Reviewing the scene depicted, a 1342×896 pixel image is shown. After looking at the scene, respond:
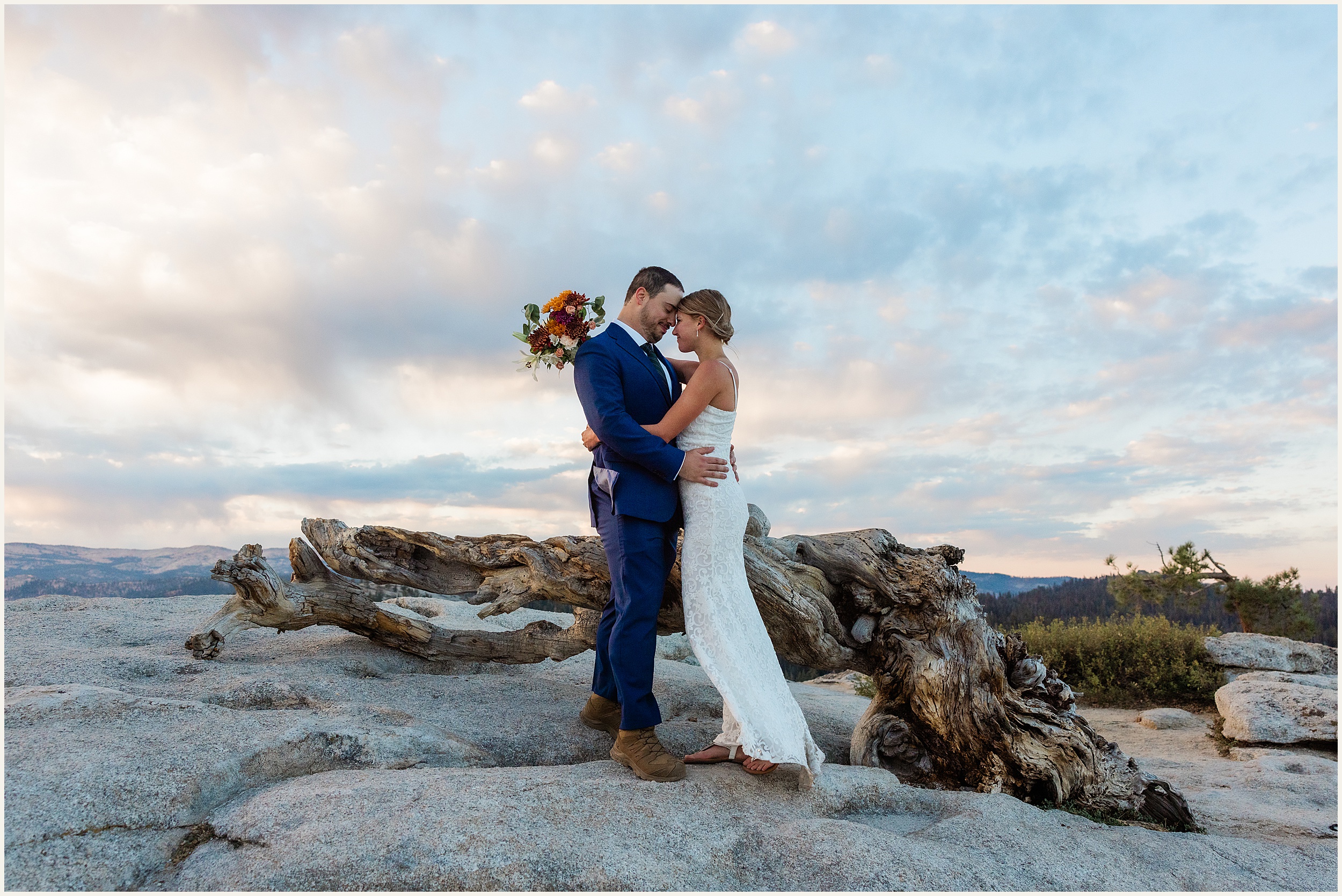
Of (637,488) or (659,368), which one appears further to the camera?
(659,368)

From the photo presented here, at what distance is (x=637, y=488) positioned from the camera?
4.98 meters

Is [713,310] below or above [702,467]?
above

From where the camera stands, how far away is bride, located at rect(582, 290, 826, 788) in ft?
16.1

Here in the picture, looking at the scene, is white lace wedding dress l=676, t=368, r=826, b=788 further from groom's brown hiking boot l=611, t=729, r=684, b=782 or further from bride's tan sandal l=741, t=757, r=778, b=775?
groom's brown hiking boot l=611, t=729, r=684, b=782

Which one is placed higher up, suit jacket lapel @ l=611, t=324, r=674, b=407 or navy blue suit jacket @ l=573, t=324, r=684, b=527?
suit jacket lapel @ l=611, t=324, r=674, b=407

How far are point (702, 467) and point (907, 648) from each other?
9.17 feet

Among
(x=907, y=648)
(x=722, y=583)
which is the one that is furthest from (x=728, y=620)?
(x=907, y=648)

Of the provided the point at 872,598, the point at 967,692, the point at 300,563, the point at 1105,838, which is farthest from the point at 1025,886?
the point at 300,563

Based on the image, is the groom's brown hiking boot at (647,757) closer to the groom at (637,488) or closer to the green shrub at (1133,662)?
the groom at (637,488)

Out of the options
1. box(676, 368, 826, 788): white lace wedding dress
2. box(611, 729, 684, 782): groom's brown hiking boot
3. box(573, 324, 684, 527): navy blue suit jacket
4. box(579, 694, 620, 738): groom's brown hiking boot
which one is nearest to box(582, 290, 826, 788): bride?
box(676, 368, 826, 788): white lace wedding dress

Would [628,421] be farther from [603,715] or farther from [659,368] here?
[603,715]

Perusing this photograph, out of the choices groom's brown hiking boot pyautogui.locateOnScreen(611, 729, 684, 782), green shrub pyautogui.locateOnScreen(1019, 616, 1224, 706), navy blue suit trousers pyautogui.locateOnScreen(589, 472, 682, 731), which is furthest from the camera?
green shrub pyautogui.locateOnScreen(1019, 616, 1224, 706)

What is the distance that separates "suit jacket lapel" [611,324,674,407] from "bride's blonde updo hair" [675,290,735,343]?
406 millimetres

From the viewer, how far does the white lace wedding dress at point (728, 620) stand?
4.91 metres
